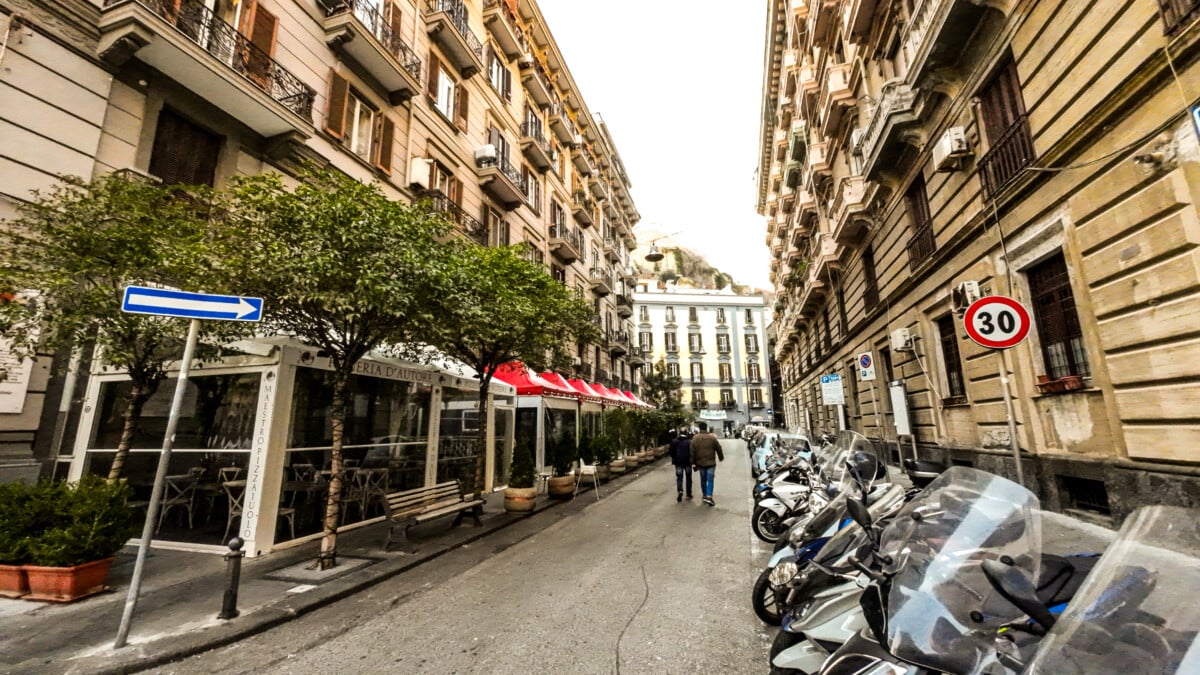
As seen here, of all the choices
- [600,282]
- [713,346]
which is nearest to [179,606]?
[600,282]

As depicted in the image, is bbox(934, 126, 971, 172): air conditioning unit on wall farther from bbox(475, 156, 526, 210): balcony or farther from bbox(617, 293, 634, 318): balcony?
bbox(617, 293, 634, 318): balcony

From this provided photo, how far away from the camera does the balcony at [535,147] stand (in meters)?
21.5

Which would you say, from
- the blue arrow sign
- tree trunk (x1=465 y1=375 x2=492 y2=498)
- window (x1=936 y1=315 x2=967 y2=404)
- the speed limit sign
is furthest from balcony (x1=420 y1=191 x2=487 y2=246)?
window (x1=936 y1=315 x2=967 y2=404)

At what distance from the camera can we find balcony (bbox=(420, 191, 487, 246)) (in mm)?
14633

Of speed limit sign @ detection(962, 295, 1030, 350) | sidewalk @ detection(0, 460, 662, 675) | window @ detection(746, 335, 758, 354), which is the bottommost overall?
sidewalk @ detection(0, 460, 662, 675)

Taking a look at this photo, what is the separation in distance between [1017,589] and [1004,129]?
9.67m

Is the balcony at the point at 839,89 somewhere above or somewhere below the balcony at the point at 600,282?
above

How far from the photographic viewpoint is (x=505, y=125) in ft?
67.0

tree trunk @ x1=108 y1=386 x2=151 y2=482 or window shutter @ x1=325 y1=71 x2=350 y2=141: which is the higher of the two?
window shutter @ x1=325 y1=71 x2=350 y2=141

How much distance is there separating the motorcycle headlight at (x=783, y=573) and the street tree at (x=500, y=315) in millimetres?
5322

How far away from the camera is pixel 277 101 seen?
32.0ft

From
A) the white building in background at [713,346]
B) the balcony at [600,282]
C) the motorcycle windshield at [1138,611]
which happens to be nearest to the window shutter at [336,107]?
the motorcycle windshield at [1138,611]

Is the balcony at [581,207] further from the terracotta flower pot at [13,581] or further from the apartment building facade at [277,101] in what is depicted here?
the terracotta flower pot at [13,581]

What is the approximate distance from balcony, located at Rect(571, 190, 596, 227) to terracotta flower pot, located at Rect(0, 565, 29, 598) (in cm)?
2441
